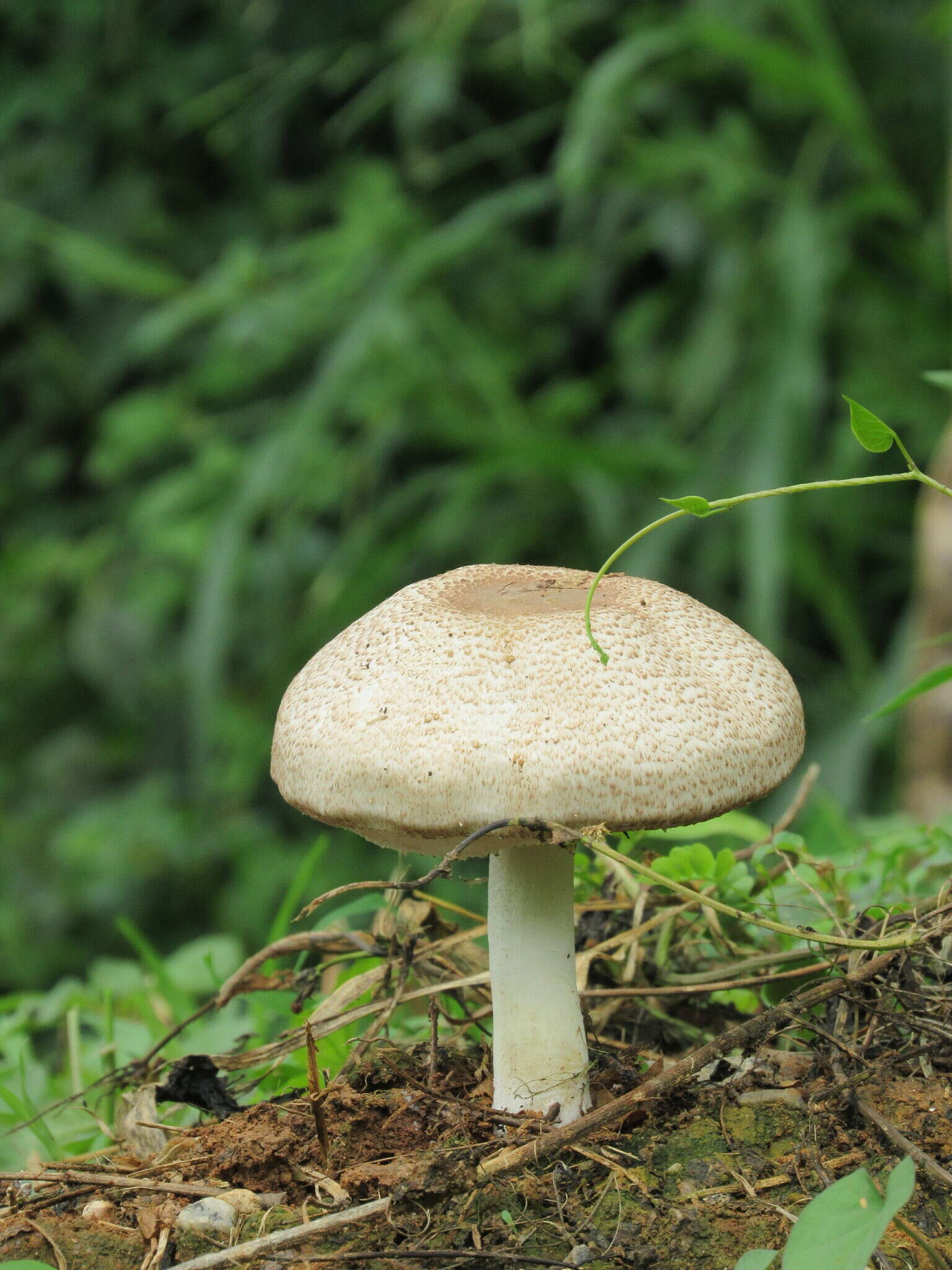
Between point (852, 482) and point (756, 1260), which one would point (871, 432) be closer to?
point (852, 482)

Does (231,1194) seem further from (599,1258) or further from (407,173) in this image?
(407,173)

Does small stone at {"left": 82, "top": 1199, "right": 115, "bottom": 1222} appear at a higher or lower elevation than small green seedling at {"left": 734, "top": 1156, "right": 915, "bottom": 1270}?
lower

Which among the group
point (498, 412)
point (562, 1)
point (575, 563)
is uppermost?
point (562, 1)

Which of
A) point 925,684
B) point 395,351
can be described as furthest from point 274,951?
point 395,351

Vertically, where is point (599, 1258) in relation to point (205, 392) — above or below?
below

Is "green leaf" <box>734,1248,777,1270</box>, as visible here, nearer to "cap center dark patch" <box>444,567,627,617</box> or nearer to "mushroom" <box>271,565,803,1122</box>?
"mushroom" <box>271,565,803,1122</box>

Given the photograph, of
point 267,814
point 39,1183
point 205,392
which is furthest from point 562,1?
point 39,1183

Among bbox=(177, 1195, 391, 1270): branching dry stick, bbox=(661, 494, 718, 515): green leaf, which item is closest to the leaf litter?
bbox=(177, 1195, 391, 1270): branching dry stick
